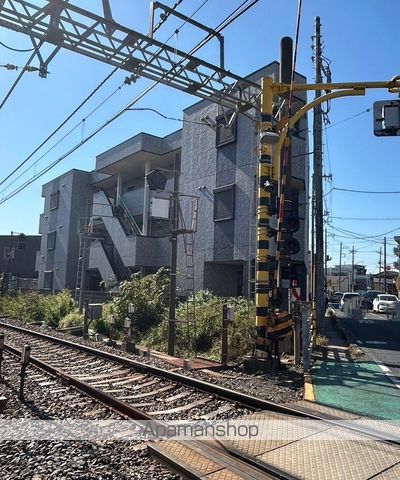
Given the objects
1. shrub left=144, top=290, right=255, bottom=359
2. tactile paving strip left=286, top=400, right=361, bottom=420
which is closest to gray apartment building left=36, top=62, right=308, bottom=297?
shrub left=144, top=290, right=255, bottom=359

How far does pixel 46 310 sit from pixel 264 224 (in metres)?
16.6

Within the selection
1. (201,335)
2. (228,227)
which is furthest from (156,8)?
(228,227)

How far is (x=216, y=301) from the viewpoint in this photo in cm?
1666

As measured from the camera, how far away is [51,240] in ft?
136

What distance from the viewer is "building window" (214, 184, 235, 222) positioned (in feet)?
69.3

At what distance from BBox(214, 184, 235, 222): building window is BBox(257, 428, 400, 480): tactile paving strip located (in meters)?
16.7

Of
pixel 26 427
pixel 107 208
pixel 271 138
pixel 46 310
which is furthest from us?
pixel 107 208

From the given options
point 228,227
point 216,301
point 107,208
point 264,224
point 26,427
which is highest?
point 107,208

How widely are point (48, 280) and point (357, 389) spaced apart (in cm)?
3710

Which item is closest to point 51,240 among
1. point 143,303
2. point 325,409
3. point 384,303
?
point 143,303

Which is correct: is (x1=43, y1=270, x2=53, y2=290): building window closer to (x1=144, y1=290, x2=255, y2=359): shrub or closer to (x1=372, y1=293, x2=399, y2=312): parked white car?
(x1=144, y1=290, x2=255, y2=359): shrub

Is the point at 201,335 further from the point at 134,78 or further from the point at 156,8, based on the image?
the point at 156,8

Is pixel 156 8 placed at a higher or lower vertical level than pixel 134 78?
higher

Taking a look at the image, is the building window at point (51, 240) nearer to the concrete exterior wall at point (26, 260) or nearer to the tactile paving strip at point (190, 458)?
the concrete exterior wall at point (26, 260)
